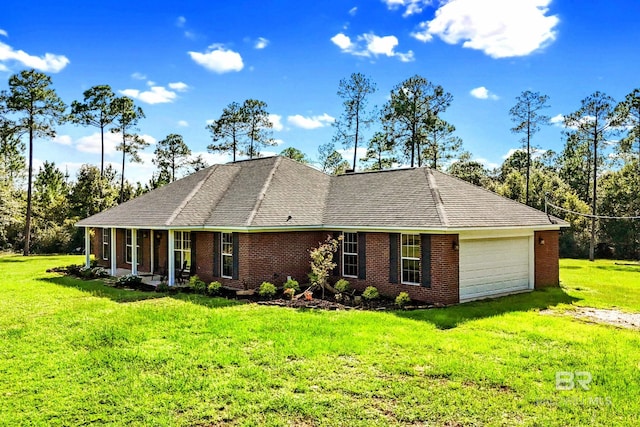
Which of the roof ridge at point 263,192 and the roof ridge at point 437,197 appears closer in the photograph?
the roof ridge at point 437,197

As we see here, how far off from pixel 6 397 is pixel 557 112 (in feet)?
121

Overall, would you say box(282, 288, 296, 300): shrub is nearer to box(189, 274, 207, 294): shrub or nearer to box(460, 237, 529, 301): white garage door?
box(189, 274, 207, 294): shrub

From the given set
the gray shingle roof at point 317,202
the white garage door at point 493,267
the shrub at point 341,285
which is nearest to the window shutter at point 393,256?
the gray shingle roof at point 317,202

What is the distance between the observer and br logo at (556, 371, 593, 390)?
285 inches

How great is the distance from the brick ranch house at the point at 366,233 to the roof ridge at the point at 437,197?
37mm

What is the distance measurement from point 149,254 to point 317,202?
8.67m

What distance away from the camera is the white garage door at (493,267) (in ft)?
47.3

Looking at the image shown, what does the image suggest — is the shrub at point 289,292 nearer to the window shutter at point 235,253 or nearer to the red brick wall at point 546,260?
the window shutter at point 235,253

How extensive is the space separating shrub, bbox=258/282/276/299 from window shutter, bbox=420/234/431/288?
16.3 feet

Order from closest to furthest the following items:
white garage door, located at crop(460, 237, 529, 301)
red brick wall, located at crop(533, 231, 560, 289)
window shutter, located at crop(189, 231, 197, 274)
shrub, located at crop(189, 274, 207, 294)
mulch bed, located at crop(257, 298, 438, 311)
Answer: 1. mulch bed, located at crop(257, 298, 438, 311)
2. white garage door, located at crop(460, 237, 529, 301)
3. shrub, located at crop(189, 274, 207, 294)
4. red brick wall, located at crop(533, 231, 560, 289)
5. window shutter, located at crop(189, 231, 197, 274)

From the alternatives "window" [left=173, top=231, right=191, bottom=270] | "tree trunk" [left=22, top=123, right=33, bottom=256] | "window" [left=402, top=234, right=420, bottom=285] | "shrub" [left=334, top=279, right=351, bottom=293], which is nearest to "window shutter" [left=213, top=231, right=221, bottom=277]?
"window" [left=173, top=231, right=191, bottom=270]

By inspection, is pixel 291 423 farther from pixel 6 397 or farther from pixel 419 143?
pixel 419 143

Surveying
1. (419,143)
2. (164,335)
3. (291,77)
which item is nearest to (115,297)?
(164,335)

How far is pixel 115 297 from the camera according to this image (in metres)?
15.2
